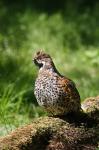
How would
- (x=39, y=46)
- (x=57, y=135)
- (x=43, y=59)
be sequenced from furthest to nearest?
(x=39, y=46), (x=43, y=59), (x=57, y=135)

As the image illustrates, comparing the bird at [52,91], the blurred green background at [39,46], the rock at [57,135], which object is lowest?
the rock at [57,135]

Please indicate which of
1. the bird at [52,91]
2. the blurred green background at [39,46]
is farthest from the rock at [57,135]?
the blurred green background at [39,46]

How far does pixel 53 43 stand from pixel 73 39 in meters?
0.64

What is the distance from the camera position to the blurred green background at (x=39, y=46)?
25.8ft

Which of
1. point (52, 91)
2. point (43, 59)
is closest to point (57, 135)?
point (52, 91)

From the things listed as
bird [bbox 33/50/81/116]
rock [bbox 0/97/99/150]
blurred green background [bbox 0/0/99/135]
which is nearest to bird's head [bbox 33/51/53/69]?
bird [bbox 33/50/81/116]

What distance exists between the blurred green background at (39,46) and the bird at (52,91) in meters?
0.69

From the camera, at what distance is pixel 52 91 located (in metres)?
5.94

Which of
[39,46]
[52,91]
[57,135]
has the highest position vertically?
[39,46]

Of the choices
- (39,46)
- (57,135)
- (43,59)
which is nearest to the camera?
(57,135)

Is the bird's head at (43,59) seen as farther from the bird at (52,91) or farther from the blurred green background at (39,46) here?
the blurred green background at (39,46)

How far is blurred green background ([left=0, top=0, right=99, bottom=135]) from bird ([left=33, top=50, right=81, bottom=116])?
2.28 ft

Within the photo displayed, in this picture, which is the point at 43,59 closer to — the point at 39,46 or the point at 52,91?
the point at 52,91

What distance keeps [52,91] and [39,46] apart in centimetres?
645
